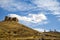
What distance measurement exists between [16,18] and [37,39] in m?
56.8

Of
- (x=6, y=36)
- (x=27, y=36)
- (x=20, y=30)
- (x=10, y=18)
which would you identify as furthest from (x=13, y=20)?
(x=6, y=36)

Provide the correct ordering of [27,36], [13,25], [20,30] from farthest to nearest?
[13,25]
[20,30]
[27,36]

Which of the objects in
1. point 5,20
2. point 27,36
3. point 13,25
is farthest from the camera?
point 5,20

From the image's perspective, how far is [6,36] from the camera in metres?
95.8

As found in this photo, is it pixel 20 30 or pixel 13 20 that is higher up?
pixel 13 20

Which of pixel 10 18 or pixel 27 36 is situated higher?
pixel 10 18

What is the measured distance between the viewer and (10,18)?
14900 cm

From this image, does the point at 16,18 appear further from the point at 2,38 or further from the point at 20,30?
the point at 2,38

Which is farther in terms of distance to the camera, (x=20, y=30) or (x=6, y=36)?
(x=20, y=30)

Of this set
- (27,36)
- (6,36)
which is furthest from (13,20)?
(6,36)

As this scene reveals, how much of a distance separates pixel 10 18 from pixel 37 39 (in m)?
57.8

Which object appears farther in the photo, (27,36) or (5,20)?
(5,20)

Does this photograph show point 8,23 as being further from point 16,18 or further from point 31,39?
point 31,39

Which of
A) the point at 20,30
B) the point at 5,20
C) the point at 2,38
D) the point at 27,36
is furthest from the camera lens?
the point at 5,20
